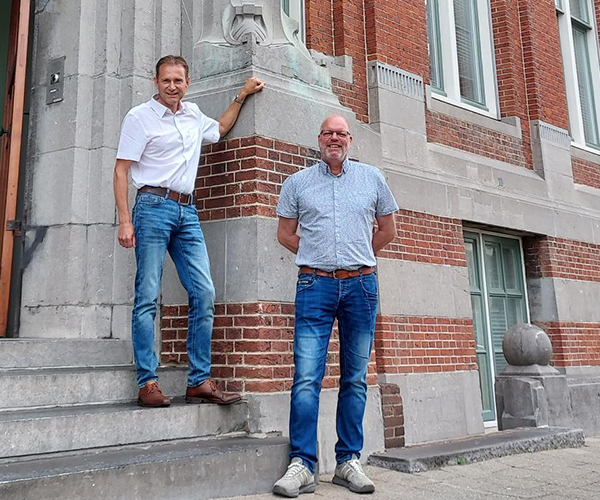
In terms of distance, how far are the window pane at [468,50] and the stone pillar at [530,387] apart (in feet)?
11.8

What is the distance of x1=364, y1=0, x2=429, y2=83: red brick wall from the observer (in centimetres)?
805

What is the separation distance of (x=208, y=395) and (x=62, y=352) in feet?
3.50

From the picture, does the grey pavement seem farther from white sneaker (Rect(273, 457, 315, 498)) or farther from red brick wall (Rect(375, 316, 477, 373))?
red brick wall (Rect(375, 316, 477, 373))

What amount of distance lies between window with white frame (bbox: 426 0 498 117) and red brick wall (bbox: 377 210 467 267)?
1875 millimetres

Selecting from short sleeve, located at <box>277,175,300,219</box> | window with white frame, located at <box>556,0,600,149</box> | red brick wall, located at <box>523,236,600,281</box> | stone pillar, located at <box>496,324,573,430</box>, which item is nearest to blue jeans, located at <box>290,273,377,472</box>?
short sleeve, located at <box>277,175,300,219</box>

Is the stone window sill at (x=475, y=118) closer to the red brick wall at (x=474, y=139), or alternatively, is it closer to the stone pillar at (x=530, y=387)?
the red brick wall at (x=474, y=139)

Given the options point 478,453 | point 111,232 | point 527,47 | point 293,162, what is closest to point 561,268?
point 527,47

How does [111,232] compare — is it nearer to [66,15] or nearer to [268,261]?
[268,261]

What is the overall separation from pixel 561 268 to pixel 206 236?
5922 millimetres

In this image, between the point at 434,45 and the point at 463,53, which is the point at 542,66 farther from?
the point at 434,45

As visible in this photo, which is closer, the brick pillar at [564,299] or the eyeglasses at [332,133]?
the eyeglasses at [332,133]

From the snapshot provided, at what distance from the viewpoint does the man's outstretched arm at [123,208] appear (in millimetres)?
4426

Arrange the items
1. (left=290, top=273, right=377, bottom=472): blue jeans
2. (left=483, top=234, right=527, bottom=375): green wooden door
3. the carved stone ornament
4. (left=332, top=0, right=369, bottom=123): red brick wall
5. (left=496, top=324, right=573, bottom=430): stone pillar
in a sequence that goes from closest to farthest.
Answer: (left=290, top=273, right=377, bottom=472): blue jeans → the carved stone ornament → (left=496, top=324, right=573, bottom=430): stone pillar → (left=332, top=0, right=369, bottom=123): red brick wall → (left=483, top=234, right=527, bottom=375): green wooden door

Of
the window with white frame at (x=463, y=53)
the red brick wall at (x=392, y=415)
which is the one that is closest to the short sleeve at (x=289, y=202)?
the red brick wall at (x=392, y=415)
